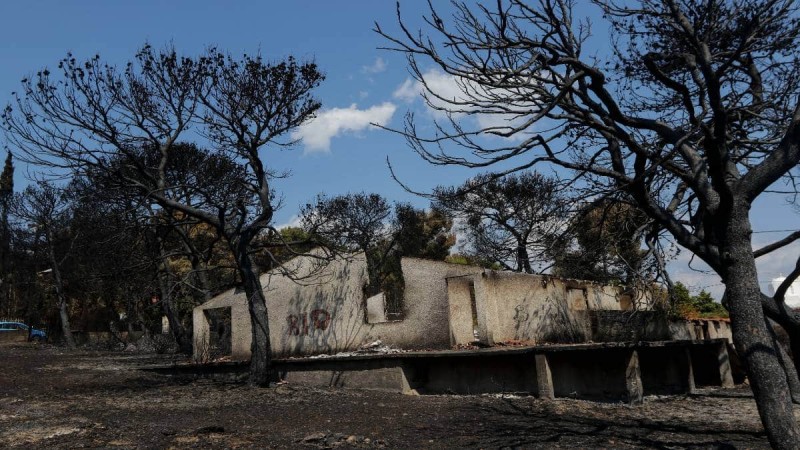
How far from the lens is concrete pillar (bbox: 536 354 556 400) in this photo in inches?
470

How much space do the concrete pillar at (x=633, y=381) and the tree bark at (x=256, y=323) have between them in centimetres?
715

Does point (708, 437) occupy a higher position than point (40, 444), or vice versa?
point (40, 444)

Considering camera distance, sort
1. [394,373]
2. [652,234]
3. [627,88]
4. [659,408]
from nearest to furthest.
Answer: [652,234] → [627,88] → [659,408] → [394,373]

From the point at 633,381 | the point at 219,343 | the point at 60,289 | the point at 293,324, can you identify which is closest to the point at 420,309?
the point at 293,324

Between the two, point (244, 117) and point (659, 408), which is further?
point (244, 117)

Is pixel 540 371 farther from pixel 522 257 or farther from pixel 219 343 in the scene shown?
pixel 219 343

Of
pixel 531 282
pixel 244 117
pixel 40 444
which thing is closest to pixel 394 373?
pixel 531 282

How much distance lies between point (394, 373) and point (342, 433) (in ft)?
16.7

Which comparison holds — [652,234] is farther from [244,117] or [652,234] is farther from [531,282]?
[244,117]

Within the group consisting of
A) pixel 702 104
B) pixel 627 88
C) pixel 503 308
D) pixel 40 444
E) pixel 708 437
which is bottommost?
pixel 708 437

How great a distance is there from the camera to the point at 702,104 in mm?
7176

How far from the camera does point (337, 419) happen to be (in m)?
9.70

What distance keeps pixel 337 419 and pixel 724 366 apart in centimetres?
918

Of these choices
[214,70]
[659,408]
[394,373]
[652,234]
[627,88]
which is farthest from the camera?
[214,70]
